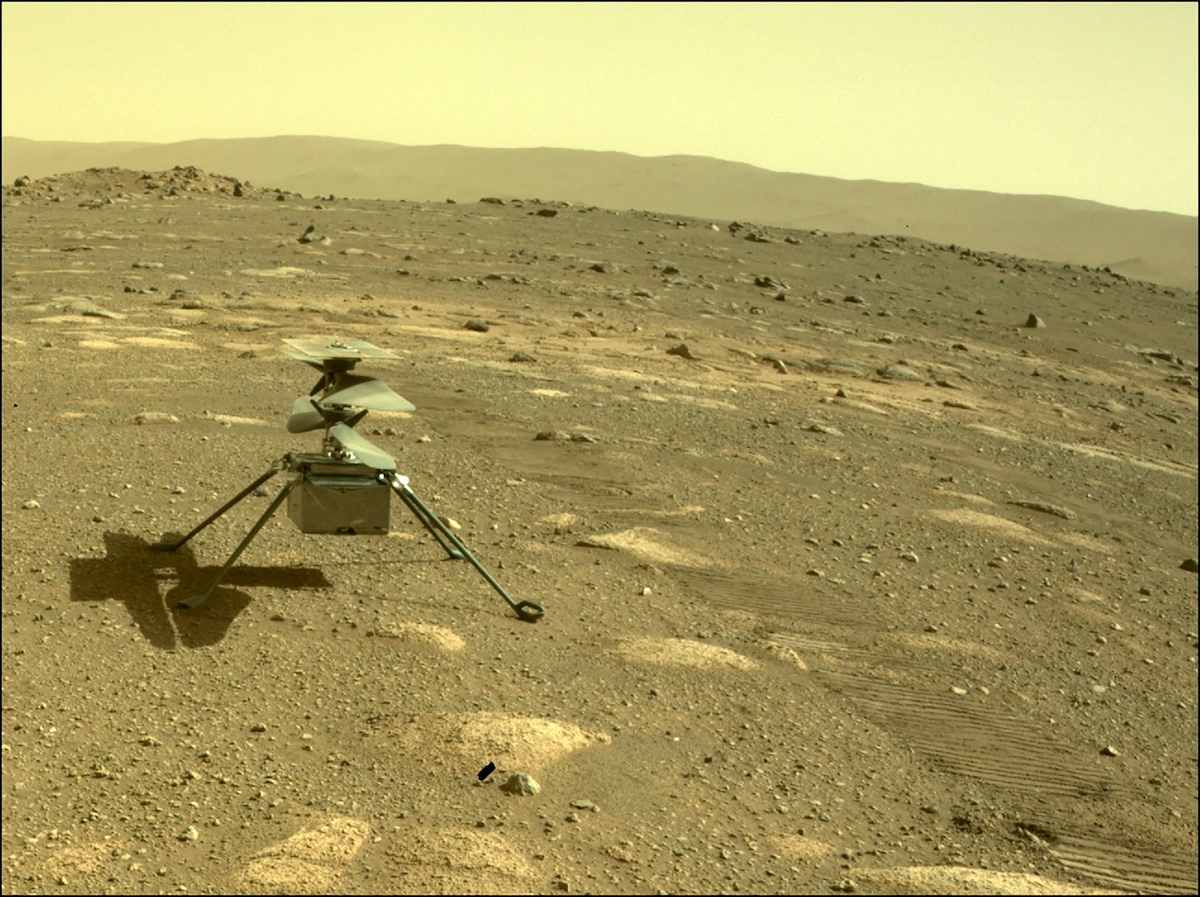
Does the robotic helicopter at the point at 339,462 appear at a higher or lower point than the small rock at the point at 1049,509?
higher

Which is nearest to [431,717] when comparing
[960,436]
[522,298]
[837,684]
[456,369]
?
[837,684]

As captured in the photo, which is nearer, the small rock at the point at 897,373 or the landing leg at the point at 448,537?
the landing leg at the point at 448,537

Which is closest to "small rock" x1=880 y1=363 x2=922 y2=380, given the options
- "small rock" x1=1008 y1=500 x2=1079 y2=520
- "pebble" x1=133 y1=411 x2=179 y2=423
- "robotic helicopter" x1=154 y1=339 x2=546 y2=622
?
"small rock" x1=1008 y1=500 x2=1079 y2=520

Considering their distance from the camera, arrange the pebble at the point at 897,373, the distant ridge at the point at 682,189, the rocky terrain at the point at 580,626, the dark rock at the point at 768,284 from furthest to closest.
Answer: the distant ridge at the point at 682,189
the dark rock at the point at 768,284
the pebble at the point at 897,373
the rocky terrain at the point at 580,626

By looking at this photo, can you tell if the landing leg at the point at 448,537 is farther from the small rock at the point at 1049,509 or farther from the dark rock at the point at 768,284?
the dark rock at the point at 768,284

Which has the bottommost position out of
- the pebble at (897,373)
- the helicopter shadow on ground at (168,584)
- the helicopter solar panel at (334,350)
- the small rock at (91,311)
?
the helicopter shadow on ground at (168,584)

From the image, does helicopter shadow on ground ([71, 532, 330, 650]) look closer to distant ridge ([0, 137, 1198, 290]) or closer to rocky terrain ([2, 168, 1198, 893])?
rocky terrain ([2, 168, 1198, 893])

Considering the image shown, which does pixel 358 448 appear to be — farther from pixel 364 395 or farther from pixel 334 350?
pixel 334 350

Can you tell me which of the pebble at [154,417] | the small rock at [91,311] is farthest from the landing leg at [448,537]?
the small rock at [91,311]

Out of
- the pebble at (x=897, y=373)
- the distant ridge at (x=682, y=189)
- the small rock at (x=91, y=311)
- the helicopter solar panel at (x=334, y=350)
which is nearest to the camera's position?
the helicopter solar panel at (x=334, y=350)
